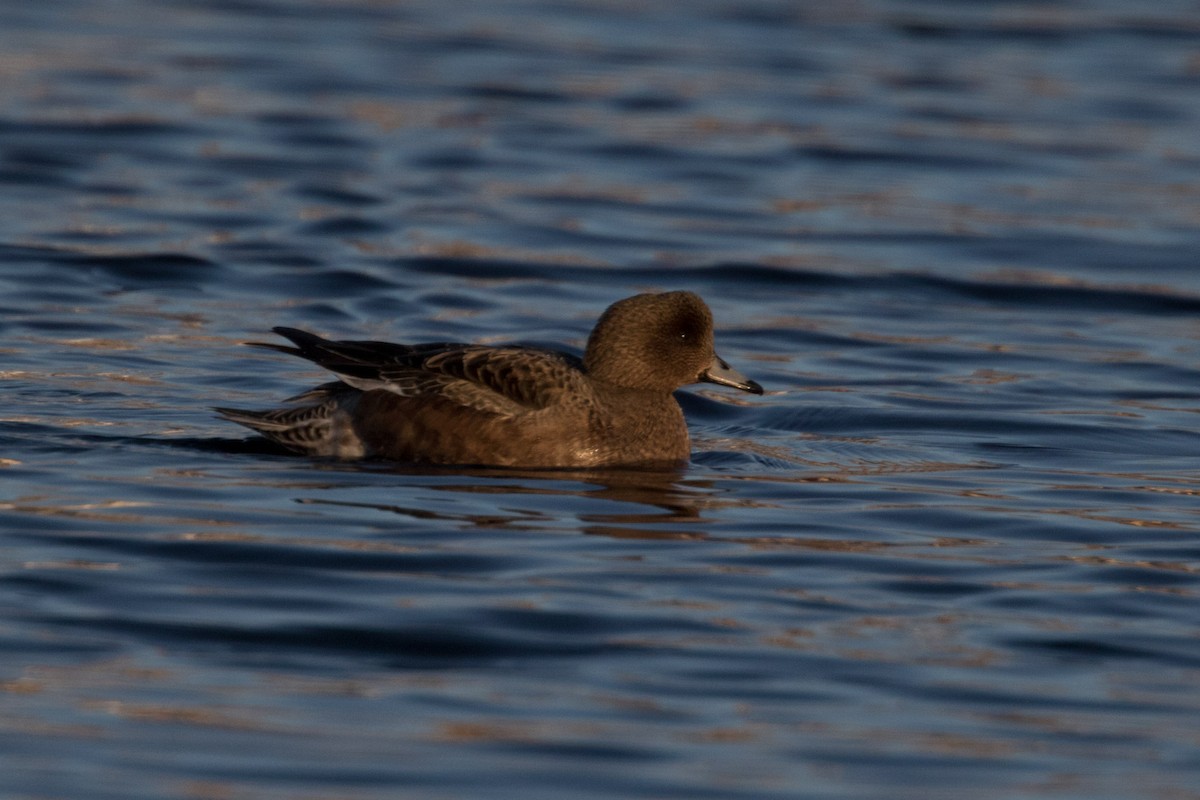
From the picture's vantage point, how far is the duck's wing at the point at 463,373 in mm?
8805

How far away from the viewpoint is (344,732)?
562 cm

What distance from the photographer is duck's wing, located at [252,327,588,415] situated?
8805 millimetres

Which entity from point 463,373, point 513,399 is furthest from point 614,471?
point 463,373

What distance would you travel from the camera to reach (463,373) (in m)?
8.85

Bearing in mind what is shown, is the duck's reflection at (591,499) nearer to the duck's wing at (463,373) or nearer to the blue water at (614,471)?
the blue water at (614,471)

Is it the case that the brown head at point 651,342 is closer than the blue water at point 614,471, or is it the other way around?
the blue water at point 614,471

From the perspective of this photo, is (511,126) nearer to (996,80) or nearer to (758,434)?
(996,80)

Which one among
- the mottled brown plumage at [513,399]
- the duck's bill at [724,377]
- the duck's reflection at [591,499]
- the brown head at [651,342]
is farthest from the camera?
the duck's bill at [724,377]

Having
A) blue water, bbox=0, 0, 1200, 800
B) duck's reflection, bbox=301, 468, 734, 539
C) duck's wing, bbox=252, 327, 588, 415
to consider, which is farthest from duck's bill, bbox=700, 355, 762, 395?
duck's wing, bbox=252, 327, 588, 415

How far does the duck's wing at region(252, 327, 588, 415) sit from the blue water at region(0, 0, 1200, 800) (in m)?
0.33

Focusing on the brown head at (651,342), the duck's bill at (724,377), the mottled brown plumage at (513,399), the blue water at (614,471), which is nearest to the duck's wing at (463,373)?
the mottled brown plumage at (513,399)

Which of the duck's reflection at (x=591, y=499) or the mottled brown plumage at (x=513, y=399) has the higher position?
the mottled brown plumage at (x=513, y=399)

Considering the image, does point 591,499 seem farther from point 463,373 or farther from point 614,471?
point 463,373

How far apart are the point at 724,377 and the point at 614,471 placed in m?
0.75
